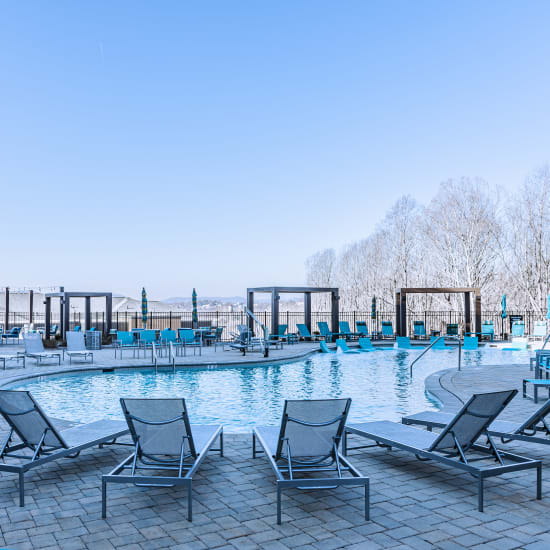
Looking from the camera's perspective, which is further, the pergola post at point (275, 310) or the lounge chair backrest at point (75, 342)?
the pergola post at point (275, 310)

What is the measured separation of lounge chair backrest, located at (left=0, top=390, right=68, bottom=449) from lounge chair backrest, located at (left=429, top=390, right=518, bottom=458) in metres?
2.91

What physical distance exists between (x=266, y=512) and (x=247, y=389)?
22.8 ft

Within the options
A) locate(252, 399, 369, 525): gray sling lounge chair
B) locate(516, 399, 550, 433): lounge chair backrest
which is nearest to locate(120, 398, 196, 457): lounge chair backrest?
locate(252, 399, 369, 525): gray sling lounge chair

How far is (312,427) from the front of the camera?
3.62m

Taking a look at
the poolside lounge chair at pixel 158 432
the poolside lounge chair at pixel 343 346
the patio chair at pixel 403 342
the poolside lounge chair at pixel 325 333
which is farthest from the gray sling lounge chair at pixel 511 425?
the poolside lounge chair at pixel 325 333

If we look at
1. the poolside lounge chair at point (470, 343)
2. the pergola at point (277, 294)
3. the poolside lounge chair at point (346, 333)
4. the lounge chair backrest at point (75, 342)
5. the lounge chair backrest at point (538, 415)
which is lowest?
the poolside lounge chair at point (470, 343)

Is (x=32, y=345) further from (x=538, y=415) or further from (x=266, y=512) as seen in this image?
(x=538, y=415)

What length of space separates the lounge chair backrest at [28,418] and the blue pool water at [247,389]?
10.5 feet

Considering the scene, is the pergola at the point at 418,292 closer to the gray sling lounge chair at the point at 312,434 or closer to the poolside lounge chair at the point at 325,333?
the poolside lounge chair at the point at 325,333

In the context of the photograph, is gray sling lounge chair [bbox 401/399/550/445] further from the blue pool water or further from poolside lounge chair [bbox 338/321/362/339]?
poolside lounge chair [bbox 338/321/362/339]

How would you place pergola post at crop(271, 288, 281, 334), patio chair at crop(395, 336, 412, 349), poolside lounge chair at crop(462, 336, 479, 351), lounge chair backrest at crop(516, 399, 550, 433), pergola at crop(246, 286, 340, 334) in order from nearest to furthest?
lounge chair backrest at crop(516, 399, 550, 433), patio chair at crop(395, 336, 412, 349), poolside lounge chair at crop(462, 336, 479, 351), pergola post at crop(271, 288, 281, 334), pergola at crop(246, 286, 340, 334)

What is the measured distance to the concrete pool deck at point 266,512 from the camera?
9.50 ft

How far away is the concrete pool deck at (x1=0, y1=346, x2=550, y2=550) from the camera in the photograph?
9.50ft

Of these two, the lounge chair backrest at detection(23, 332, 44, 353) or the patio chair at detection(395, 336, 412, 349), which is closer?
the lounge chair backrest at detection(23, 332, 44, 353)
